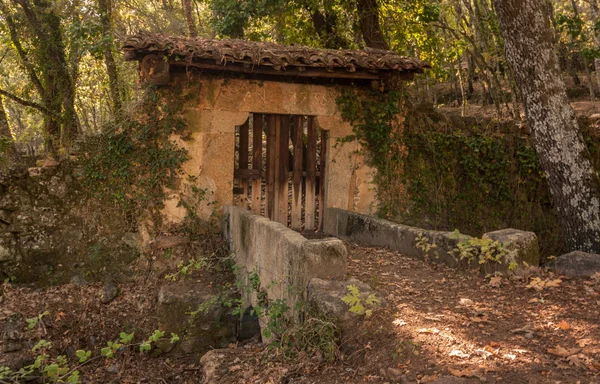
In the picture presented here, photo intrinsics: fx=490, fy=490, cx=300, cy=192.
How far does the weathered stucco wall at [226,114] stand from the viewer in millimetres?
6668

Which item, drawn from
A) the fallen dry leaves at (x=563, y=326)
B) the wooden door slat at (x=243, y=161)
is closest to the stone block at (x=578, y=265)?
the fallen dry leaves at (x=563, y=326)

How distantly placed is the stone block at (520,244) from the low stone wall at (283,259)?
1.52 metres

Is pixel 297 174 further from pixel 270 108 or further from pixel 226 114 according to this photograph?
pixel 226 114

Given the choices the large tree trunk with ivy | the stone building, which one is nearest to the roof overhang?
the stone building

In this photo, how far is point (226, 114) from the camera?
6.79 meters

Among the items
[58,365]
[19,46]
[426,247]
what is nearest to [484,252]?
[426,247]

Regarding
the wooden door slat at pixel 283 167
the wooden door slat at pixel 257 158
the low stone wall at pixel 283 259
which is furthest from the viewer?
the wooden door slat at pixel 283 167

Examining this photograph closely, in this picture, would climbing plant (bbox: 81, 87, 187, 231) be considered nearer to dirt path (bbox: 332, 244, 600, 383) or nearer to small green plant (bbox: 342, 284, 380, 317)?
dirt path (bbox: 332, 244, 600, 383)

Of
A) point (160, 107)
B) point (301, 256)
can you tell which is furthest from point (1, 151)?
point (301, 256)

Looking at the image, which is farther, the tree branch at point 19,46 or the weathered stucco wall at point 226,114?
the tree branch at point 19,46

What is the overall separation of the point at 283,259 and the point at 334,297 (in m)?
0.83

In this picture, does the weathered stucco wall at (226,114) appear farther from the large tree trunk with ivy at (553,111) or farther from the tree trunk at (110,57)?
the tree trunk at (110,57)

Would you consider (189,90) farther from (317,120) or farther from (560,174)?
(560,174)

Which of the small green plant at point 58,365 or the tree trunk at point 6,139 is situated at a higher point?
the tree trunk at point 6,139
